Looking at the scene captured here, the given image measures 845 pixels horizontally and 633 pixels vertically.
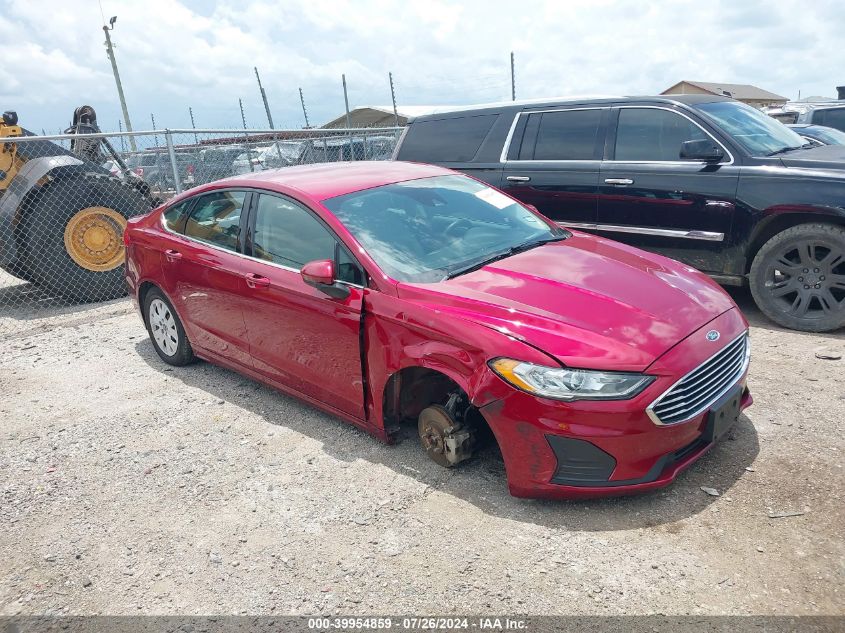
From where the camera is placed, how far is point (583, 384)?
2750mm

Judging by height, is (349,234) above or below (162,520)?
above

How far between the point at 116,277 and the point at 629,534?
7079mm

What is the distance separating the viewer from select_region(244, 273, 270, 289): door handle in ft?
13.1

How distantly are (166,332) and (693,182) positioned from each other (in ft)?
15.0

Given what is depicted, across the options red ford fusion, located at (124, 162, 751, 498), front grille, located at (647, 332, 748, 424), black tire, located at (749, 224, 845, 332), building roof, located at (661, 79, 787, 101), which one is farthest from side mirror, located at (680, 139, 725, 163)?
building roof, located at (661, 79, 787, 101)

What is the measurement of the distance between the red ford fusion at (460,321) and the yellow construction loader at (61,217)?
11.0 ft

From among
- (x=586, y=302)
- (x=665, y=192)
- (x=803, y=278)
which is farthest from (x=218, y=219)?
(x=803, y=278)

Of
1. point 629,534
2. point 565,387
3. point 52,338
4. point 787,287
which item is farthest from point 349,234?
point 52,338

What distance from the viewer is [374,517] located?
3115 mm

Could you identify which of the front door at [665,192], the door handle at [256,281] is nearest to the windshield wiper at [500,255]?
the door handle at [256,281]

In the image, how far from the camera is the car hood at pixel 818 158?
486 cm

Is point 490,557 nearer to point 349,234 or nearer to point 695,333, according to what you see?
point 695,333

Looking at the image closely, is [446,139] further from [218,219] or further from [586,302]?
[586,302]

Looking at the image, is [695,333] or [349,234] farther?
[349,234]
